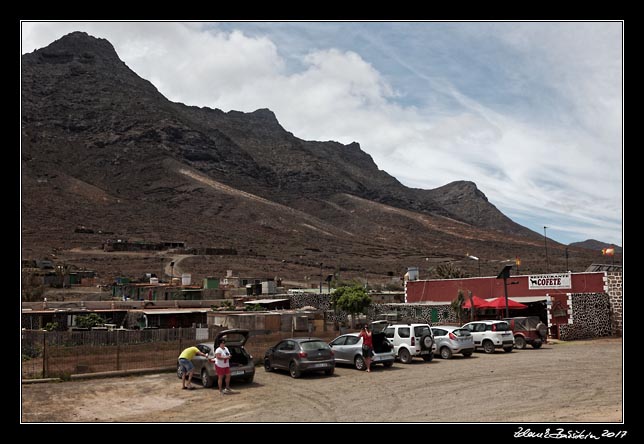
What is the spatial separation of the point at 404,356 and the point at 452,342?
2.45 metres

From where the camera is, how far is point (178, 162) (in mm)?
180875

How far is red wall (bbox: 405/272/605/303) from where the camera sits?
103 ft

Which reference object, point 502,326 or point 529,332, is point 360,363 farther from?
point 529,332

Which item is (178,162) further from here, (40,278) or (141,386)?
(141,386)

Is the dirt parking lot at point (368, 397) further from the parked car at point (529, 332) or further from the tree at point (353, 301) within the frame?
the tree at point (353, 301)

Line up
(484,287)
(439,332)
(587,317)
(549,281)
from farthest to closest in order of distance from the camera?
(484,287) → (549,281) → (587,317) → (439,332)

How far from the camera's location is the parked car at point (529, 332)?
1006 inches

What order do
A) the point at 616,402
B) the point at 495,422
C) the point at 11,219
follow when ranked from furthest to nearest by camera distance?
the point at 616,402
the point at 495,422
the point at 11,219

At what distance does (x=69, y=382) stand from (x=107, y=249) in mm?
86477

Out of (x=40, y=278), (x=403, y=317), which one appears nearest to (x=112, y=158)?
(x=40, y=278)

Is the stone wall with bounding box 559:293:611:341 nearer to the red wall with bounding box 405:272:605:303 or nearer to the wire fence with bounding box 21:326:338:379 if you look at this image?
the red wall with bounding box 405:272:605:303

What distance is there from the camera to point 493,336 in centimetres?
2422

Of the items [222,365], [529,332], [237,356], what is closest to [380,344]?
[237,356]

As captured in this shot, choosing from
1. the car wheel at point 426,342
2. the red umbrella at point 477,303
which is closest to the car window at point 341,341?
the car wheel at point 426,342
